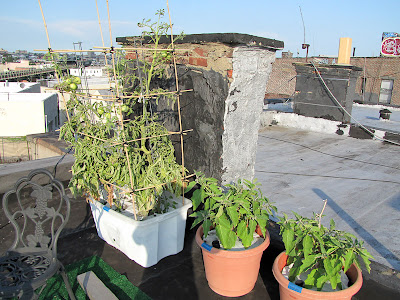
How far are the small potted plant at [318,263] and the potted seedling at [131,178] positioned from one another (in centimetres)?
98

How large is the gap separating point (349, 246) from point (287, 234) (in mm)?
374

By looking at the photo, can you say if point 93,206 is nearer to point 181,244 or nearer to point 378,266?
point 181,244

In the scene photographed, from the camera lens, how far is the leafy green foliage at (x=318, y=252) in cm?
186

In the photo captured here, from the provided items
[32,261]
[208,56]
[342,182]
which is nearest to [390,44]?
[342,182]

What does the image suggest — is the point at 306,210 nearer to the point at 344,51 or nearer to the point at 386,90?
the point at 344,51

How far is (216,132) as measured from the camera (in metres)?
2.81

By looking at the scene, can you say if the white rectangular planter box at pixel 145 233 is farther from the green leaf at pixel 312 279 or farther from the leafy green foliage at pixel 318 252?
the green leaf at pixel 312 279

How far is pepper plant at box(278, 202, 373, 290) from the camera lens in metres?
1.86

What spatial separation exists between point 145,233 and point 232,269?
0.72 m

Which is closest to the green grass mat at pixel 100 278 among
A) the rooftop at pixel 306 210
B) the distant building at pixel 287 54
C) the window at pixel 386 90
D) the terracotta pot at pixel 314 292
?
the rooftop at pixel 306 210

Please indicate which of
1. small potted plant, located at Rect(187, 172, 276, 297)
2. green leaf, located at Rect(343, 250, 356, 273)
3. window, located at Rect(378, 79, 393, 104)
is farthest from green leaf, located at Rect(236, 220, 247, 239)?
window, located at Rect(378, 79, 393, 104)

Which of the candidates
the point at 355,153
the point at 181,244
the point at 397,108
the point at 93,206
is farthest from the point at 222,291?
the point at 397,108

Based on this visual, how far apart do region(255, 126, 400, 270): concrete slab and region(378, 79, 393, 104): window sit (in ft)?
58.7

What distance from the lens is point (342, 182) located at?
15.1 feet
